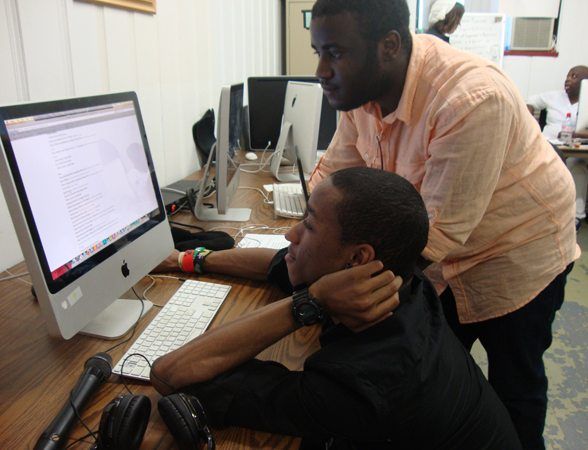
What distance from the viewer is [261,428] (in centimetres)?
79

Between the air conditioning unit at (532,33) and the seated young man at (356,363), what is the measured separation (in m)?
5.48

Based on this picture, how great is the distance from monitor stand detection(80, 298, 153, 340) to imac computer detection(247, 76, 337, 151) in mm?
1793

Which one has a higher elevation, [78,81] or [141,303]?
[78,81]

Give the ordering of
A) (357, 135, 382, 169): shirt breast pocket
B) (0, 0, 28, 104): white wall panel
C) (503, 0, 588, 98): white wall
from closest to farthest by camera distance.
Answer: (0, 0, 28, 104): white wall panel
(357, 135, 382, 169): shirt breast pocket
(503, 0, 588, 98): white wall

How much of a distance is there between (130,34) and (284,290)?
1259 millimetres

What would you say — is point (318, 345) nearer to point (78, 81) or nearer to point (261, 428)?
point (261, 428)

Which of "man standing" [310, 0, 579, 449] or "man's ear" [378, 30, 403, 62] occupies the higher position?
"man's ear" [378, 30, 403, 62]

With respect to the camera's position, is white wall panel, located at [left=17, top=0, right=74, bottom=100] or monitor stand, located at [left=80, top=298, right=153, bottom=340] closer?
monitor stand, located at [left=80, top=298, right=153, bottom=340]

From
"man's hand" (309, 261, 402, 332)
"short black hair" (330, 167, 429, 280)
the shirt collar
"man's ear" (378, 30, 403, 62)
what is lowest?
"man's hand" (309, 261, 402, 332)

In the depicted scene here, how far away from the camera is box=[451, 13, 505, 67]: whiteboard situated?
507cm

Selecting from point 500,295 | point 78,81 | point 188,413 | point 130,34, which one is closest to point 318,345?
point 188,413

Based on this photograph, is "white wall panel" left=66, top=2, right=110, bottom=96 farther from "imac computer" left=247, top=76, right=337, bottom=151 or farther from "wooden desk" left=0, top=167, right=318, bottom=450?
"imac computer" left=247, top=76, right=337, bottom=151

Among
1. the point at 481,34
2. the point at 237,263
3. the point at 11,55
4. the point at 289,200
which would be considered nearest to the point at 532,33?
the point at 481,34

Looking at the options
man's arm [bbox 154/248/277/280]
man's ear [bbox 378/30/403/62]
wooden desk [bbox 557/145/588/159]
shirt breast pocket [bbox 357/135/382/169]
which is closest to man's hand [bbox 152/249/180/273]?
man's arm [bbox 154/248/277/280]
